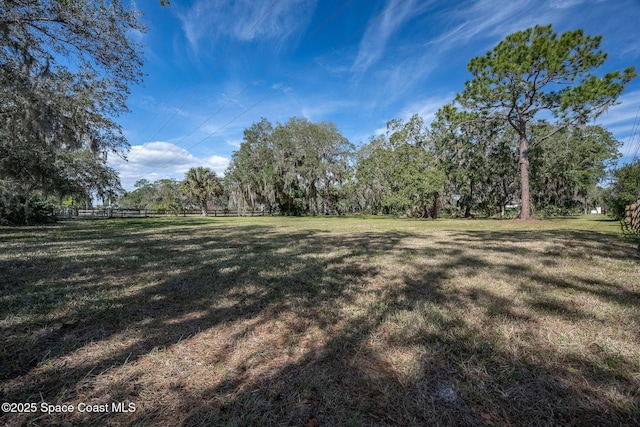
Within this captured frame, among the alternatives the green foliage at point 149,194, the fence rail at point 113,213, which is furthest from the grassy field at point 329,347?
the green foliage at point 149,194

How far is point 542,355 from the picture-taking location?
67.0 inches

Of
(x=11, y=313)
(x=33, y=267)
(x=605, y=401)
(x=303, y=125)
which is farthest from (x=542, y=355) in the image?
(x=303, y=125)

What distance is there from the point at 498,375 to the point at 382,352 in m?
0.65

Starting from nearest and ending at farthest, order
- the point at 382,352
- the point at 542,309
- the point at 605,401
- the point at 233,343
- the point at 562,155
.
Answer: the point at 605,401 → the point at 382,352 → the point at 233,343 → the point at 542,309 → the point at 562,155

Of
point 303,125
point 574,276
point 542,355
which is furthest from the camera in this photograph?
point 303,125

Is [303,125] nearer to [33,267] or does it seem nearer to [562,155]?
[562,155]

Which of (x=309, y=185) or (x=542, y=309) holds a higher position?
(x=309, y=185)

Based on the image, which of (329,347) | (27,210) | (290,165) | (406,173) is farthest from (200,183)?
(329,347)

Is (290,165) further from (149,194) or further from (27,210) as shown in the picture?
(149,194)

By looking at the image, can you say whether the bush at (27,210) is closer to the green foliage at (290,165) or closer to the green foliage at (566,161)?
the green foliage at (290,165)

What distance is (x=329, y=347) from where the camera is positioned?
189 cm

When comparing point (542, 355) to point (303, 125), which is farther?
point (303, 125)

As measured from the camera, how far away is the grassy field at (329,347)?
133cm

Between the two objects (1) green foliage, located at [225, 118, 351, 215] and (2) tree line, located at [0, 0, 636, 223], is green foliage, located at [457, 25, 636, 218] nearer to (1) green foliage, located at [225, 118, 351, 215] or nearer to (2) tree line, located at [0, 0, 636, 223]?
(2) tree line, located at [0, 0, 636, 223]
